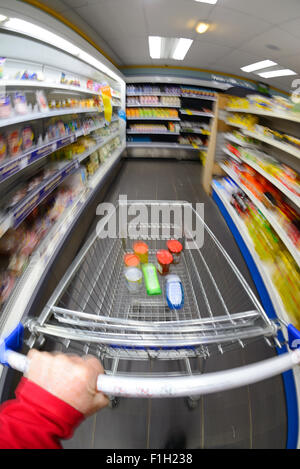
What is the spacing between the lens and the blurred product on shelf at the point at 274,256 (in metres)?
1.48

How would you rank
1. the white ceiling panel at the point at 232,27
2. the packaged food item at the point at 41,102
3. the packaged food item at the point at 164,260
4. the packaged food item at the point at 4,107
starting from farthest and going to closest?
the white ceiling panel at the point at 232,27 → the packaged food item at the point at 41,102 → the packaged food item at the point at 4,107 → the packaged food item at the point at 164,260

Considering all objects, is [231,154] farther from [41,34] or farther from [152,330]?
[152,330]

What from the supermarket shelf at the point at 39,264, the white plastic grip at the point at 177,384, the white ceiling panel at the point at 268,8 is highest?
the white ceiling panel at the point at 268,8

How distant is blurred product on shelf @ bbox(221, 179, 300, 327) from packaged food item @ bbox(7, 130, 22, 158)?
2.40 metres

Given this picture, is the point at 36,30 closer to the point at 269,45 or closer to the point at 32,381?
the point at 32,381

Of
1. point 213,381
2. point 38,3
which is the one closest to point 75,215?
point 38,3

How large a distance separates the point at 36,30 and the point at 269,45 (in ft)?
12.2

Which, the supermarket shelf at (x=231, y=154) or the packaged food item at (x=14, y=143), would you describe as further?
the supermarket shelf at (x=231, y=154)

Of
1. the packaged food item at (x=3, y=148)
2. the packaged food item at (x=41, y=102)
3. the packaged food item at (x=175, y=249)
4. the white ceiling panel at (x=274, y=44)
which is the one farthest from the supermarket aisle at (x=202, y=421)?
the white ceiling panel at (x=274, y=44)

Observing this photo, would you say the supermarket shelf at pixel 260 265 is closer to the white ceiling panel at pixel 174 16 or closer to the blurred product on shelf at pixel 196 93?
the white ceiling panel at pixel 174 16

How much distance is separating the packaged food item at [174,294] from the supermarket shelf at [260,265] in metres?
1.05

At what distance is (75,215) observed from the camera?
241cm

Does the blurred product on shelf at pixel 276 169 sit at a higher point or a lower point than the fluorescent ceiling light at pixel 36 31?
lower

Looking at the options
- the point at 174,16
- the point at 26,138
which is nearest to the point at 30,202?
the point at 26,138
